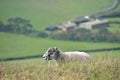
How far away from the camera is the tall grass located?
778cm

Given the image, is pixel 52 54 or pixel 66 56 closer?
pixel 66 56

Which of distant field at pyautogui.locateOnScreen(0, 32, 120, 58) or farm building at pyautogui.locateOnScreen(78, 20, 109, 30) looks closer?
distant field at pyautogui.locateOnScreen(0, 32, 120, 58)

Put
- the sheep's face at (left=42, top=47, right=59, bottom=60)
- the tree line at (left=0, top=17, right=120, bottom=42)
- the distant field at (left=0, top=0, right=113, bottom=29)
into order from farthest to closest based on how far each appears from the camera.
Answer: the distant field at (left=0, top=0, right=113, bottom=29), the tree line at (left=0, top=17, right=120, bottom=42), the sheep's face at (left=42, top=47, right=59, bottom=60)

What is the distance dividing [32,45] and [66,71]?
74479mm

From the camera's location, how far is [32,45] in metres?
82.4

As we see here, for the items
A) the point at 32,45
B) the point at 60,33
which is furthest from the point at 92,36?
the point at 32,45

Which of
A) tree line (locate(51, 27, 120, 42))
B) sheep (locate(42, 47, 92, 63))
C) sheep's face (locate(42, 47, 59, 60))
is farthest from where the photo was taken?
tree line (locate(51, 27, 120, 42))

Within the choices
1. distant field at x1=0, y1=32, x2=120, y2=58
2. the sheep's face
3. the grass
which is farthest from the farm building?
the grass

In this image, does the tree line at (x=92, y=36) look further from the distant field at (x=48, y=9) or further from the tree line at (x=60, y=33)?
the distant field at (x=48, y=9)

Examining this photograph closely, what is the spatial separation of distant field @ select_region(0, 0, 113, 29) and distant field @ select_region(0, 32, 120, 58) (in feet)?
43.5

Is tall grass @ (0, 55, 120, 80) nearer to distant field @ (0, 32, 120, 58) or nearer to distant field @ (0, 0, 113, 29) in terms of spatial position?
distant field @ (0, 32, 120, 58)

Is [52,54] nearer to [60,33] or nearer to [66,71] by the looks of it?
[66,71]

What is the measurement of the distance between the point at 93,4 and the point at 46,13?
1715 centimetres

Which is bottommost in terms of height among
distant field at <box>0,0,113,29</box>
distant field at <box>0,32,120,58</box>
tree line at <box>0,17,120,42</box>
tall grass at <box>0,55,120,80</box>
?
tall grass at <box>0,55,120,80</box>
